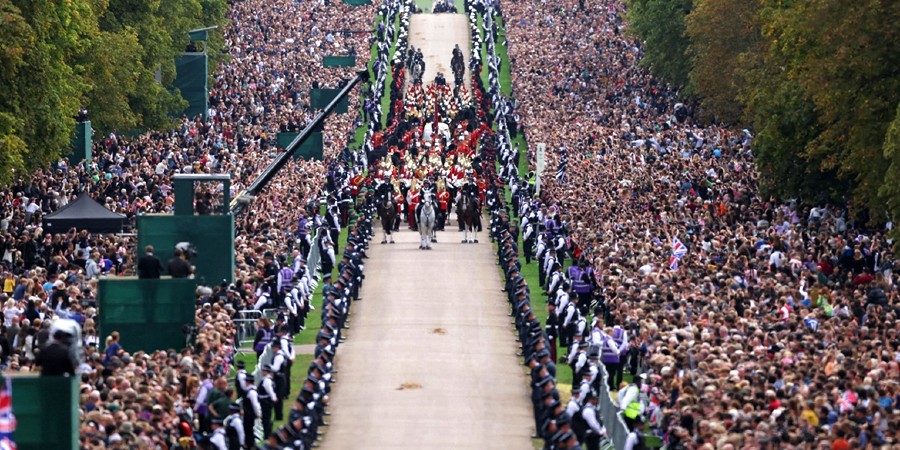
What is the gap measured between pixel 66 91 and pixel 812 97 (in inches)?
873

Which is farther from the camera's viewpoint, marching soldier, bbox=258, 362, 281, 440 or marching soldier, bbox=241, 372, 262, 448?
marching soldier, bbox=258, 362, 281, 440

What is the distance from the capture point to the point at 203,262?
48.4 metres

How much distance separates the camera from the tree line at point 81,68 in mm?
59750

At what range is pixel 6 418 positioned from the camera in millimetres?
27672

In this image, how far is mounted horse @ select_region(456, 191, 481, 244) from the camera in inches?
2667

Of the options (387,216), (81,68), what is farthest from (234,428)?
(81,68)

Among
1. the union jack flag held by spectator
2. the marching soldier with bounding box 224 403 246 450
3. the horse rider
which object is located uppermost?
the horse rider

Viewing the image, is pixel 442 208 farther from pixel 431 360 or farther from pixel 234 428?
pixel 234 428

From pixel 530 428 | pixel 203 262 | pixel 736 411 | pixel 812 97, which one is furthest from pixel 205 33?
pixel 736 411

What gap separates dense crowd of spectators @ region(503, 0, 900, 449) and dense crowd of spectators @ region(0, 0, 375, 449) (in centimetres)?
789

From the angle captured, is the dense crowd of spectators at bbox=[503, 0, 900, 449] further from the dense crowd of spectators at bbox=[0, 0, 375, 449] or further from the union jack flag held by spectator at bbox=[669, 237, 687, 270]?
the dense crowd of spectators at bbox=[0, 0, 375, 449]

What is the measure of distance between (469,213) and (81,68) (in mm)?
13512

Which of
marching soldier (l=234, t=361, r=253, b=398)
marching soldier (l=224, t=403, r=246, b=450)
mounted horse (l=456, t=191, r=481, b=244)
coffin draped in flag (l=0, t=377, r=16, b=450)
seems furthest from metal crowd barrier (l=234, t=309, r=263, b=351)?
mounted horse (l=456, t=191, r=481, b=244)

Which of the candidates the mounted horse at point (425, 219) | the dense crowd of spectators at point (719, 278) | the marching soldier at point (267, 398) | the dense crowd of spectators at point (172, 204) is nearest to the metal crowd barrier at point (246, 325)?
the dense crowd of spectators at point (172, 204)
